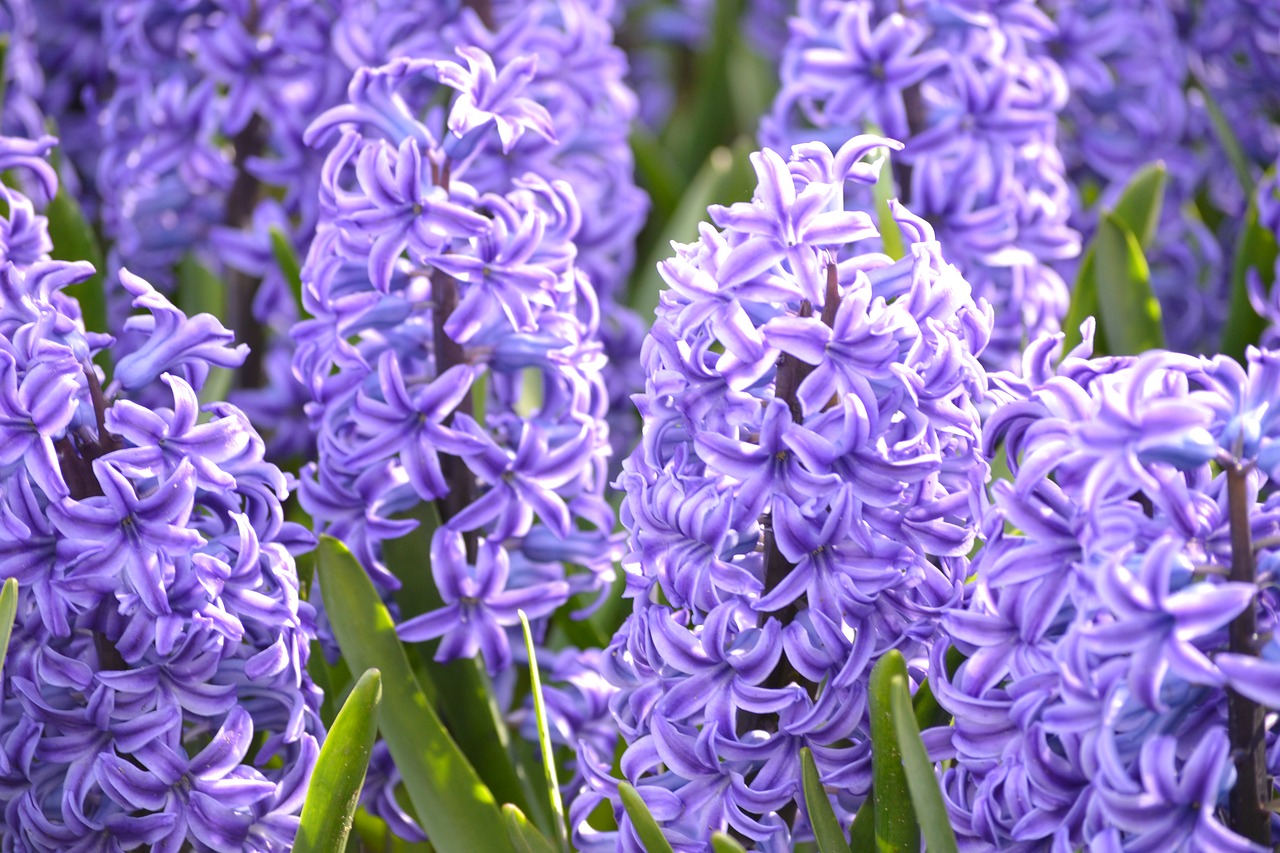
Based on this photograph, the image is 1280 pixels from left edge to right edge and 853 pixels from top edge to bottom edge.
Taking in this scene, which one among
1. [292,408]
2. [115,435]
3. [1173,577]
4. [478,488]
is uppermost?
[1173,577]

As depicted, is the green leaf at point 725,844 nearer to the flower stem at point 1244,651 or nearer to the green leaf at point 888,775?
the green leaf at point 888,775

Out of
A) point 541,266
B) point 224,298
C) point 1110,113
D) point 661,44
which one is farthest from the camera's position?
point 661,44

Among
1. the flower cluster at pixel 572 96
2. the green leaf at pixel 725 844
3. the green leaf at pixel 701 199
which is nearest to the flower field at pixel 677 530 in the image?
the green leaf at pixel 725 844

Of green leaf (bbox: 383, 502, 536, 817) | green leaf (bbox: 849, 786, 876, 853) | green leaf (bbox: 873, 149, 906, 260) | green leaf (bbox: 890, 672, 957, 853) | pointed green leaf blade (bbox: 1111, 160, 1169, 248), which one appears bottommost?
green leaf (bbox: 383, 502, 536, 817)

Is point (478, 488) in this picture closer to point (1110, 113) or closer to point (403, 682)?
point (403, 682)

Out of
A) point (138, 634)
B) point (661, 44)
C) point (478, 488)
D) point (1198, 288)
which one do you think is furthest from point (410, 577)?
point (661, 44)

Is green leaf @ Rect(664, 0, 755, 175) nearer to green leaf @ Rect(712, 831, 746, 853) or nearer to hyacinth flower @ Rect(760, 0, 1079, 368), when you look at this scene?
hyacinth flower @ Rect(760, 0, 1079, 368)

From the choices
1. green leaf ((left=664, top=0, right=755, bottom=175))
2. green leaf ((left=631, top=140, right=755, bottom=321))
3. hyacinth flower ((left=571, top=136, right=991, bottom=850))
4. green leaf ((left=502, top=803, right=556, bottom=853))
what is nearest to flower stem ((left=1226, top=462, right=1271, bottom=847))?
hyacinth flower ((left=571, top=136, right=991, bottom=850))
